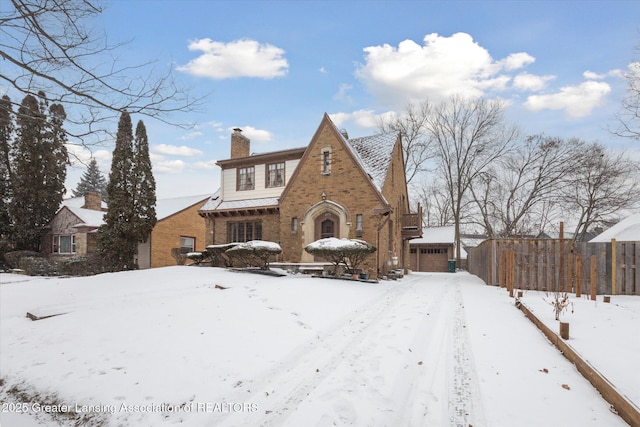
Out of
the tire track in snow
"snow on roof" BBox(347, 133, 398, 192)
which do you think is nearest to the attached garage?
"snow on roof" BBox(347, 133, 398, 192)

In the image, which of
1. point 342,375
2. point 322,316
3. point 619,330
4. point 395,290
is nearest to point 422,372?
point 342,375

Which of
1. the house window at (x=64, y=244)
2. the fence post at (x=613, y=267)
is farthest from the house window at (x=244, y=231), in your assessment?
the fence post at (x=613, y=267)

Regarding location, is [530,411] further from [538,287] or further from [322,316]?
[538,287]

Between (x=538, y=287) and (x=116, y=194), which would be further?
(x=116, y=194)

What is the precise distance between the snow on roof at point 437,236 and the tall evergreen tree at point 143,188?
896 inches

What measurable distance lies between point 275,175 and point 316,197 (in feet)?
14.2

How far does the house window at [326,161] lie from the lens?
18.5 metres

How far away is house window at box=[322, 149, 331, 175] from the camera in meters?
18.5

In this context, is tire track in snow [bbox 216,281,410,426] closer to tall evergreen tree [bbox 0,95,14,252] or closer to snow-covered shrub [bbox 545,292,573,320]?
snow-covered shrub [bbox 545,292,573,320]

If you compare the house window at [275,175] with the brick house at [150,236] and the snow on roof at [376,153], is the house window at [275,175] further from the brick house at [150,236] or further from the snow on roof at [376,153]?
the brick house at [150,236]

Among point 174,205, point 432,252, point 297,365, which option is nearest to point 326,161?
point 297,365

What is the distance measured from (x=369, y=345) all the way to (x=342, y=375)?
1.39 meters

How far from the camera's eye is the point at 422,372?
488cm

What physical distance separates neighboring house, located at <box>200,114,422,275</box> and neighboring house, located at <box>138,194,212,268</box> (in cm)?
306
